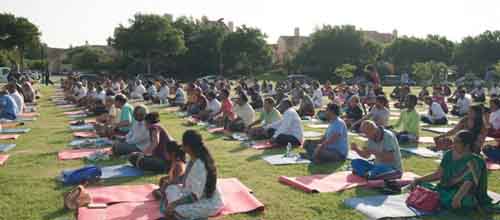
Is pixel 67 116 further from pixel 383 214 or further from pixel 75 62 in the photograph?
pixel 75 62

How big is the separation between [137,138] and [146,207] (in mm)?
3380

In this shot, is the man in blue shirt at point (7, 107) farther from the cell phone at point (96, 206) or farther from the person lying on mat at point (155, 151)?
the cell phone at point (96, 206)

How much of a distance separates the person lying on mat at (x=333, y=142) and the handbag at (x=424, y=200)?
2.86 meters

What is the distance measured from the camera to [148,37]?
1912 inches

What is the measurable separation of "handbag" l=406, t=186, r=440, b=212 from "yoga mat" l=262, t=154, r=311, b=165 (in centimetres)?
318

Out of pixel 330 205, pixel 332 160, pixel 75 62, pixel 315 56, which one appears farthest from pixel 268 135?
pixel 75 62

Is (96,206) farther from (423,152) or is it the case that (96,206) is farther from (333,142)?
(423,152)

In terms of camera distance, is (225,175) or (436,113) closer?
(225,175)

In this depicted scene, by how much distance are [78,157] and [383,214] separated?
6448 millimetres

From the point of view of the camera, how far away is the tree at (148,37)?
48.7 m

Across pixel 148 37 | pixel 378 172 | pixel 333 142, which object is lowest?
pixel 378 172

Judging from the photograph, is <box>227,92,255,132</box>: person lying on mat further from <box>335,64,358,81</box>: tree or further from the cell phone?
<box>335,64,358,81</box>: tree

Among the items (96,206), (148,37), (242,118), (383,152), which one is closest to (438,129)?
(242,118)

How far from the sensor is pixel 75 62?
67.8 m
